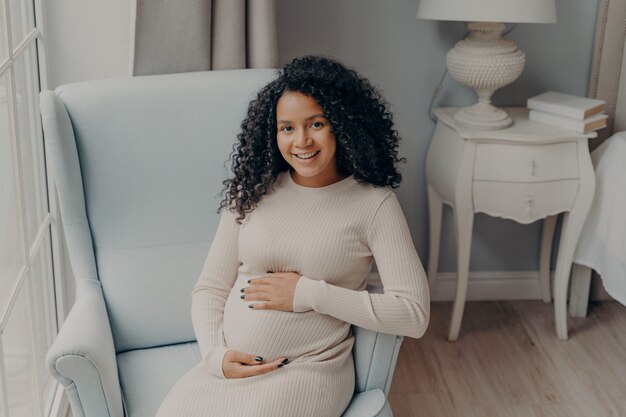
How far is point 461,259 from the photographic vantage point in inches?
110

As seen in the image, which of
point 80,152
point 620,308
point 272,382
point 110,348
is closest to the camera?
point 272,382

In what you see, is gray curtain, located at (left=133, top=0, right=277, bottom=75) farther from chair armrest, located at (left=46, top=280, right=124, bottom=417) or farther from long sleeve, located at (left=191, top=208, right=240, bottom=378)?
chair armrest, located at (left=46, top=280, right=124, bottom=417)

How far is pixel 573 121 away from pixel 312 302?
1.30m

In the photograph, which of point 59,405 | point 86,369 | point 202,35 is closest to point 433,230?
point 202,35

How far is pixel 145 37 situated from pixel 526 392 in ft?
4.88

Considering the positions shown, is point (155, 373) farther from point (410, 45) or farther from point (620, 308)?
point (620, 308)

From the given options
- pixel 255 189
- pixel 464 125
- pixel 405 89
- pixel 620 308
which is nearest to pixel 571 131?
pixel 464 125

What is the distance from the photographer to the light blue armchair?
2.00 metres

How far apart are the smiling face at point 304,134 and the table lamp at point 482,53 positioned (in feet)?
2.83

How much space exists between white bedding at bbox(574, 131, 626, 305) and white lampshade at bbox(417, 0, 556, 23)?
1.70ft

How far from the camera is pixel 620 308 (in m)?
3.11

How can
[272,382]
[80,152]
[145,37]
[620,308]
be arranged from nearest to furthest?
[272,382]
[80,152]
[145,37]
[620,308]

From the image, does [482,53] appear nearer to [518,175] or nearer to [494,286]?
[518,175]

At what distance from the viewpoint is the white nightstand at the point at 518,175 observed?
8.65 feet
